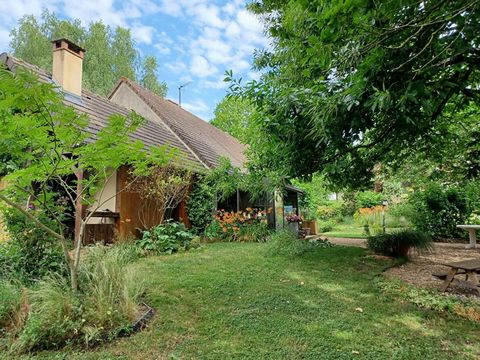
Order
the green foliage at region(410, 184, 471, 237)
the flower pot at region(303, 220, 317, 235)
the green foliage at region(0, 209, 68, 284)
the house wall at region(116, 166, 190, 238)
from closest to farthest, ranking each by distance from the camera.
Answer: the green foliage at region(0, 209, 68, 284) < the house wall at region(116, 166, 190, 238) < the green foliage at region(410, 184, 471, 237) < the flower pot at region(303, 220, 317, 235)

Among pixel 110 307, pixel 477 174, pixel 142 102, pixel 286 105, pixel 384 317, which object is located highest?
pixel 142 102

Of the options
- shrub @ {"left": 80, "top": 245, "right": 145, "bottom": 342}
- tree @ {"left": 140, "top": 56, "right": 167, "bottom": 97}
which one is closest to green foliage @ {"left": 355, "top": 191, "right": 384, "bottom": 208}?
tree @ {"left": 140, "top": 56, "right": 167, "bottom": 97}

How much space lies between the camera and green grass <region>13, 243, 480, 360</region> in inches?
112

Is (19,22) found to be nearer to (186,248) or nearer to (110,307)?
(186,248)

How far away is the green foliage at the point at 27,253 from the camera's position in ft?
13.1

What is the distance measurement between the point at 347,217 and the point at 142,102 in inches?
583

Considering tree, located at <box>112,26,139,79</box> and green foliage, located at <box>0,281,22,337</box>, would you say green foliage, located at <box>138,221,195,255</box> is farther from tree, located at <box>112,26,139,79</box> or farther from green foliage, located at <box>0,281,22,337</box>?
tree, located at <box>112,26,139,79</box>

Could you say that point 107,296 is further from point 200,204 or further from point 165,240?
point 200,204

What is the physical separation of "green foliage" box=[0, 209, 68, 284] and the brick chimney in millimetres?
5245

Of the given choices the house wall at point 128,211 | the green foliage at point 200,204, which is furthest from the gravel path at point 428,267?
the house wall at point 128,211

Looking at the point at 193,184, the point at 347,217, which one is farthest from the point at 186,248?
the point at 347,217

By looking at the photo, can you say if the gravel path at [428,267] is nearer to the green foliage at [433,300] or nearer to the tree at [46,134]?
the green foliage at [433,300]

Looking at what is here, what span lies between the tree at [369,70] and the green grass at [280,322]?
2.06 meters

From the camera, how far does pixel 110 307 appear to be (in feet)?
10.6
